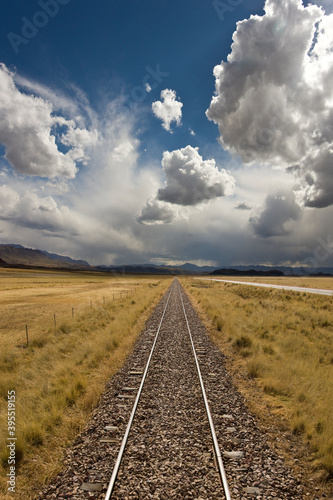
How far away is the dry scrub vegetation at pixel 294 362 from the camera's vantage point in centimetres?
581

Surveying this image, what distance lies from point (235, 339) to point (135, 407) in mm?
7547

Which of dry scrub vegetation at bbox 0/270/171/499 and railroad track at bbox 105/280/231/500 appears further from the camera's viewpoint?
dry scrub vegetation at bbox 0/270/171/499

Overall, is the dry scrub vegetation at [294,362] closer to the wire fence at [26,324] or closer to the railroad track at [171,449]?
the railroad track at [171,449]

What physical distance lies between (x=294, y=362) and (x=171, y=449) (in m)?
7.20

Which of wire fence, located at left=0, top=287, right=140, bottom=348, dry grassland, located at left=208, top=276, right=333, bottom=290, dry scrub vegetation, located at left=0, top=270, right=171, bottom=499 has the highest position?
dry scrub vegetation, located at left=0, top=270, right=171, bottom=499

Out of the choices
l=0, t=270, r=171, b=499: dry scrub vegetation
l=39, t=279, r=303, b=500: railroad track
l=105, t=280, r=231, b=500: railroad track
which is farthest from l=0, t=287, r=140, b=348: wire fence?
l=39, t=279, r=303, b=500: railroad track

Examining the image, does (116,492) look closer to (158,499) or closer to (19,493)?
(158,499)

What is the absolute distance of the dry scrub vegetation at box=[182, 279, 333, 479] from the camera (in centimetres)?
581

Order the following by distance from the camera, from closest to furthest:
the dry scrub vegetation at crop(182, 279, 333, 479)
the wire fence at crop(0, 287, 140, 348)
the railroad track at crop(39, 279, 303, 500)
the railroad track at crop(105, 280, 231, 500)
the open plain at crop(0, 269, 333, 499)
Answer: the railroad track at crop(39, 279, 303, 500) < the railroad track at crop(105, 280, 231, 500) < the open plain at crop(0, 269, 333, 499) < the dry scrub vegetation at crop(182, 279, 333, 479) < the wire fence at crop(0, 287, 140, 348)

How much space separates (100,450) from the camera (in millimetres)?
5035

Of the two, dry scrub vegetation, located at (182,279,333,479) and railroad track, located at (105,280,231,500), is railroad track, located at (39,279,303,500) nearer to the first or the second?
railroad track, located at (105,280,231,500)

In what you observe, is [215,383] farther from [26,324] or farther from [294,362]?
[26,324]

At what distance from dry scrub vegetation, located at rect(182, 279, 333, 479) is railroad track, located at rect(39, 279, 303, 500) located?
1.07 m

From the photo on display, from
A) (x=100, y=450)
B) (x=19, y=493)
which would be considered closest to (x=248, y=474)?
(x=100, y=450)
